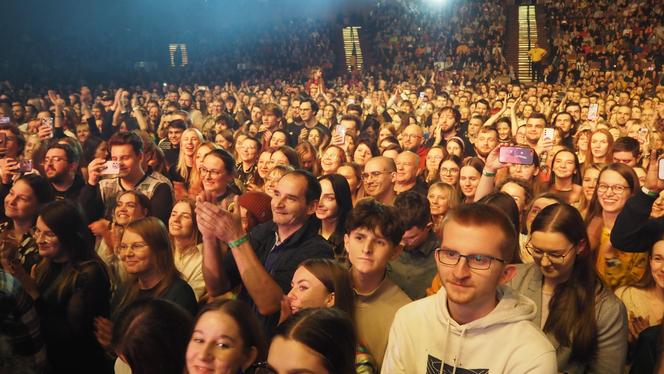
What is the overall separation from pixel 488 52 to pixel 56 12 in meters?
14.7

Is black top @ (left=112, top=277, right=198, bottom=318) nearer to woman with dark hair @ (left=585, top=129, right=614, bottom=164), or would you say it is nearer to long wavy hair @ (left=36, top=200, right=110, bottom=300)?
long wavy hair @ (left=36, top=200, right=110, bottom=300)

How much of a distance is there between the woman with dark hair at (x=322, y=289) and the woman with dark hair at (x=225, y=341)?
0.38m

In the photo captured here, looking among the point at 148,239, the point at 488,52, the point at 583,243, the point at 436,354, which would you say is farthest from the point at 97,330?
the point at 488,52

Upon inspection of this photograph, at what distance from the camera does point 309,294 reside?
121 inches

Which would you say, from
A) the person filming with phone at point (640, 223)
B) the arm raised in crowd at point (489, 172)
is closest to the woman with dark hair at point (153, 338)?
the person filming with phone at point (640, 223)

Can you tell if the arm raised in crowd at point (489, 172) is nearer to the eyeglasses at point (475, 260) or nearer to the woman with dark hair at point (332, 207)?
the woman with dark hair at point (332, 207)

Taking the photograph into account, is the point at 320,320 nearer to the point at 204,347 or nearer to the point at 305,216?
the point at 204,347

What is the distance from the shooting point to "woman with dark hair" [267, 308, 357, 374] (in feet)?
7.52

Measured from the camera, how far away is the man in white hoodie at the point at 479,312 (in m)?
2.25

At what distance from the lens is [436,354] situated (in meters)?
2.37

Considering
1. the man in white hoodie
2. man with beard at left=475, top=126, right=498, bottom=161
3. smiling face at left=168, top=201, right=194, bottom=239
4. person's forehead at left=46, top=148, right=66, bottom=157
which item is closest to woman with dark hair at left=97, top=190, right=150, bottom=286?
smiling face at left=168, top=201, right=194, bottom=239

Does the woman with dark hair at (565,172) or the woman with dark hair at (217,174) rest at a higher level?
the woman with dark hair at (217,174)

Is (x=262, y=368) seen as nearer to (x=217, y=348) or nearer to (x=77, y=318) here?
(x=217, y=348)

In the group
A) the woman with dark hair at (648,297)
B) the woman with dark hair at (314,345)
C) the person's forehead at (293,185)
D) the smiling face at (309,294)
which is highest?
the person's forehead at (293,185)
